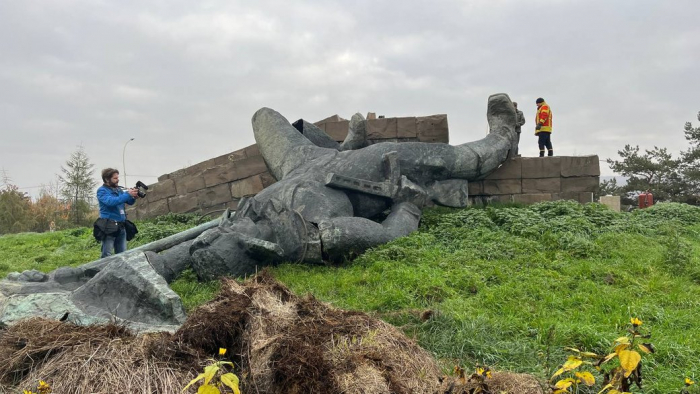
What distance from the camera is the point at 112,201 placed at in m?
6.21

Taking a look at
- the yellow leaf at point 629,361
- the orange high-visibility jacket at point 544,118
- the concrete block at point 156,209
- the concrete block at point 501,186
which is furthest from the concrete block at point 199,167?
the yellow leaf at point 629,361

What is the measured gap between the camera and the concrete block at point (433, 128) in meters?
9.29

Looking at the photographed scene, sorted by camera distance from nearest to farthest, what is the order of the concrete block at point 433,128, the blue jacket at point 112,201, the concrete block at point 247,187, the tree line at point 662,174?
the blue jacket at point 112,201 → the concrete block at point 433,128 → the concrete block at point 247,187 → the tree line at point 662,174

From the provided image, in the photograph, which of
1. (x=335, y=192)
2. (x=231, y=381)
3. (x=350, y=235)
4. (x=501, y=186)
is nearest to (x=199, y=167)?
(x=335, y=192)

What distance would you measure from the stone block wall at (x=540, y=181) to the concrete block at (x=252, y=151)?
13.5ft

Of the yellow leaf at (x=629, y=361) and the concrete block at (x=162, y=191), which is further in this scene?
the concrete block at (x=162, y=191)

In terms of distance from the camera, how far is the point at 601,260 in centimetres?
569

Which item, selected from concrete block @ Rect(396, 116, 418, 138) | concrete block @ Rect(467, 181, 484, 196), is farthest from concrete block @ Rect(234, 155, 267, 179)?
concrete block @ Rect(467, 181, 484, 196)

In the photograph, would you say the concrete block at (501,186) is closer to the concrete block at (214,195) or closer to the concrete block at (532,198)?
the concrete block at (532,198)

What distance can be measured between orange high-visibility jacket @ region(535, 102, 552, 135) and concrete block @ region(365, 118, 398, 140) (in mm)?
3062

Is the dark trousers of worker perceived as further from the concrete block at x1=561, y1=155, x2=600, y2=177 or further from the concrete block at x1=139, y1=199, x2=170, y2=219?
the concrete block at x1=139, y1=199, x2=170, y2=219

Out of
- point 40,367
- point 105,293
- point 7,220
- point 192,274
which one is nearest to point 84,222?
point 7,220

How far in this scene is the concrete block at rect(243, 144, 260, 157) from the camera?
10.5 meters

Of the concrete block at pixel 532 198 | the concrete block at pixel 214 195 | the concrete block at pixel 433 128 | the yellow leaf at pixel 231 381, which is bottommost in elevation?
the yellow leaf at pixel 231 381
